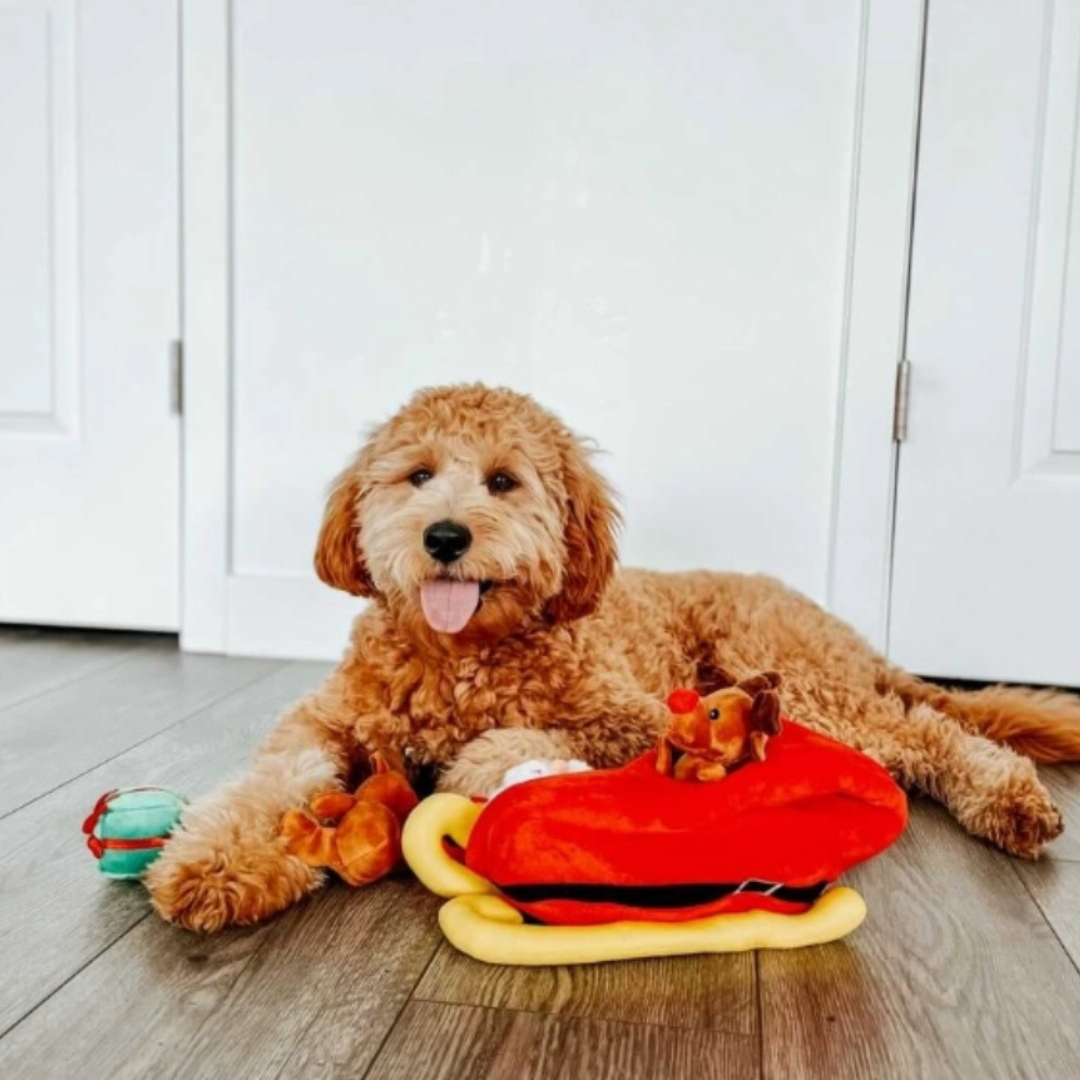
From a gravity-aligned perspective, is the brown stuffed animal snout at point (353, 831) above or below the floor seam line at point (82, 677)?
above

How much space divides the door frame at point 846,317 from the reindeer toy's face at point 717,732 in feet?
4.31

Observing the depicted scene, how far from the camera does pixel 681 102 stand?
2.37 m

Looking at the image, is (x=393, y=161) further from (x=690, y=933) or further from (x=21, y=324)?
(x=690, y=933)

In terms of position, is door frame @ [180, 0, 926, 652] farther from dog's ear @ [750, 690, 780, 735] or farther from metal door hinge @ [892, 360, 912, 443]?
dog's ear @ [750, 690, 780, 735]

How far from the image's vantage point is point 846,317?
235 centimetres

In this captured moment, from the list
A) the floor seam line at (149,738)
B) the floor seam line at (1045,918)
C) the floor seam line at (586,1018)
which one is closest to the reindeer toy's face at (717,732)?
the floor seam line at (586,1018)

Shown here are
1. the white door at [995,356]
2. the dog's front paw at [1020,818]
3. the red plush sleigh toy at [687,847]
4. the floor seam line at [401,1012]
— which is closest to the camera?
the floor seam line at [401,1012]

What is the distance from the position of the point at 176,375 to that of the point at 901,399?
166 centimetres

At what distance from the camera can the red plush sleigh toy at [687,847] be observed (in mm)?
1069

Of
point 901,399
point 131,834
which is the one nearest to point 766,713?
point 131,834

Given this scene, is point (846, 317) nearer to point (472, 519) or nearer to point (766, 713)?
point (472, 519)

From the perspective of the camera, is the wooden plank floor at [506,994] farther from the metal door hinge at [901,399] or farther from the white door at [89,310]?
the white door at [89,310]

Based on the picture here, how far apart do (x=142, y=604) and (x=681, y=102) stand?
1.71 m

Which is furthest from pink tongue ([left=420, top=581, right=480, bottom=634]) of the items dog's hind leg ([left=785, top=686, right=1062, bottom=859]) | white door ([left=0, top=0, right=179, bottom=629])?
white door ([left=0, top=0, right=179, bottom=629])
